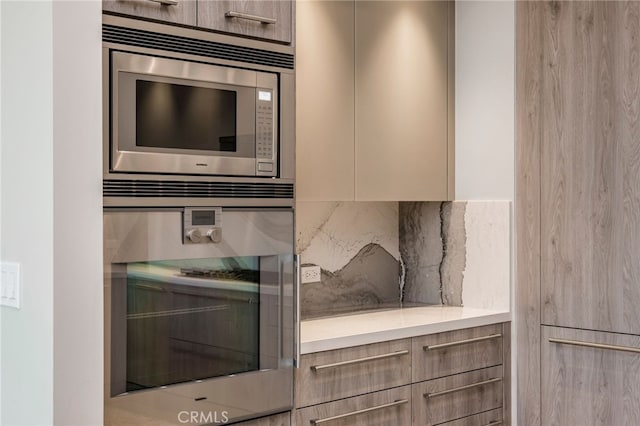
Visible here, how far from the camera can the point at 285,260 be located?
8.36 ft

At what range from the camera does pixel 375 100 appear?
3238 mm

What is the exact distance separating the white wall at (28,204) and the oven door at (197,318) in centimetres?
20

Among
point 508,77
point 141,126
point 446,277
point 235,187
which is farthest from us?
point 446,277

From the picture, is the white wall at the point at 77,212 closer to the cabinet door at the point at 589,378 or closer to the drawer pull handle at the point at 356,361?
the drawer pull handle at the point at 356,361

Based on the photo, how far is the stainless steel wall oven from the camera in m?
2.15

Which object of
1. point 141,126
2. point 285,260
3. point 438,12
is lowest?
point 285,260

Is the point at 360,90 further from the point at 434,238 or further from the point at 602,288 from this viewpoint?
the point at 602,288

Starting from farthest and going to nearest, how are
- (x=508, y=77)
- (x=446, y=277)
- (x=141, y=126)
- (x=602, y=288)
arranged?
1. (x=446, y=277)
2. (x=508, y=77)
3. (x=602, y=288)
4. (x=141, y=126)

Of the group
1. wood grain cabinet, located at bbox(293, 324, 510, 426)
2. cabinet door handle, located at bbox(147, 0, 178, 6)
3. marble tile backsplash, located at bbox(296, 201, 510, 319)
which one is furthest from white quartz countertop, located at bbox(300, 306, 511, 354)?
cabinet door handle, located at bbox(147, 0, 178, 6)

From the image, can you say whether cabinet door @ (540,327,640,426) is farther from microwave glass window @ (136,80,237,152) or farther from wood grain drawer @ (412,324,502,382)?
microwave glass window @ (136,80,237,152)

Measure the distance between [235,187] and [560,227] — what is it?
147cm

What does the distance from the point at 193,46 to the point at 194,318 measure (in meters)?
0.81

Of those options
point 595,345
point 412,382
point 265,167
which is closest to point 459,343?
point 412,382

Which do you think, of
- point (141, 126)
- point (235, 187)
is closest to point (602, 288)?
point (235, 187)
